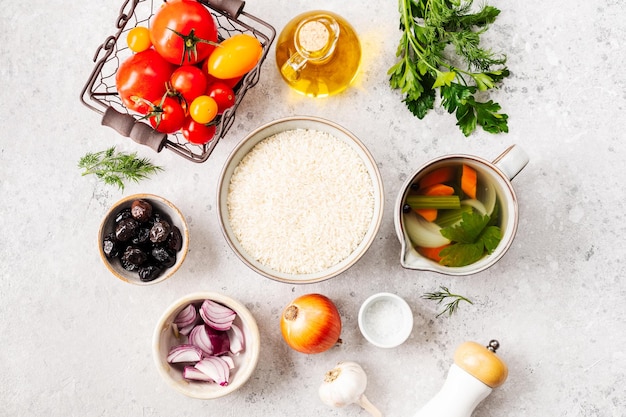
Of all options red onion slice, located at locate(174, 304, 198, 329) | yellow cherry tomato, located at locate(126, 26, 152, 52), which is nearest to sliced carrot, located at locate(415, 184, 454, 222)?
red onion slice, located at locate(174, 304, 198, 329)

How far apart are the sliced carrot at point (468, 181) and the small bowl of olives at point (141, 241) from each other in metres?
0.74

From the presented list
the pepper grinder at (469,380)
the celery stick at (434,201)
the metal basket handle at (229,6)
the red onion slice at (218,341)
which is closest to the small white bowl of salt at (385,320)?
the pepper grinder at (469,380)

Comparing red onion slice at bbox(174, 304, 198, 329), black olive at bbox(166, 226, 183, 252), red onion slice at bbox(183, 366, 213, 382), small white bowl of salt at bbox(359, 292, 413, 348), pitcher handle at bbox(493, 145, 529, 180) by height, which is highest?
pitcher handle at bbox(493, 145, 529, 180)

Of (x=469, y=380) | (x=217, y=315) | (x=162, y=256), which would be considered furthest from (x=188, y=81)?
(x=469, y=380)

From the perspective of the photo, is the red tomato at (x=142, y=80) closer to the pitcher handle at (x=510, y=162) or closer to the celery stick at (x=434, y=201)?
the celery stick at (x=434, y=201)

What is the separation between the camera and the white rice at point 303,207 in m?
1.52

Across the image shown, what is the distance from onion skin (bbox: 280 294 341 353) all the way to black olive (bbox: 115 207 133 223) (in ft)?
1.62

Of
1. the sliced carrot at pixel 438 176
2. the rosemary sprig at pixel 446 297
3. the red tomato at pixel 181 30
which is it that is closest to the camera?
the red tomato at pixel 181 30

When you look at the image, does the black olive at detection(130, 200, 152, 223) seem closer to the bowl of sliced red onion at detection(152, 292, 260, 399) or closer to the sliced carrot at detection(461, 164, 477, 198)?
the bowl of sliced red onion at detection(152, 292, 260, 399)

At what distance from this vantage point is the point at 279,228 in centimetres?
152

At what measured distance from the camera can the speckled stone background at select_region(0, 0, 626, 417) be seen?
1646 mm

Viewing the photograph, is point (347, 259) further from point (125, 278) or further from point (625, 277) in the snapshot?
point (625, 277)

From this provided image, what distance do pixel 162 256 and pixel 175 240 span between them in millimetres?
55

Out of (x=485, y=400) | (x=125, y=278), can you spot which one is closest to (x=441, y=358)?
(x=485, y=400)
